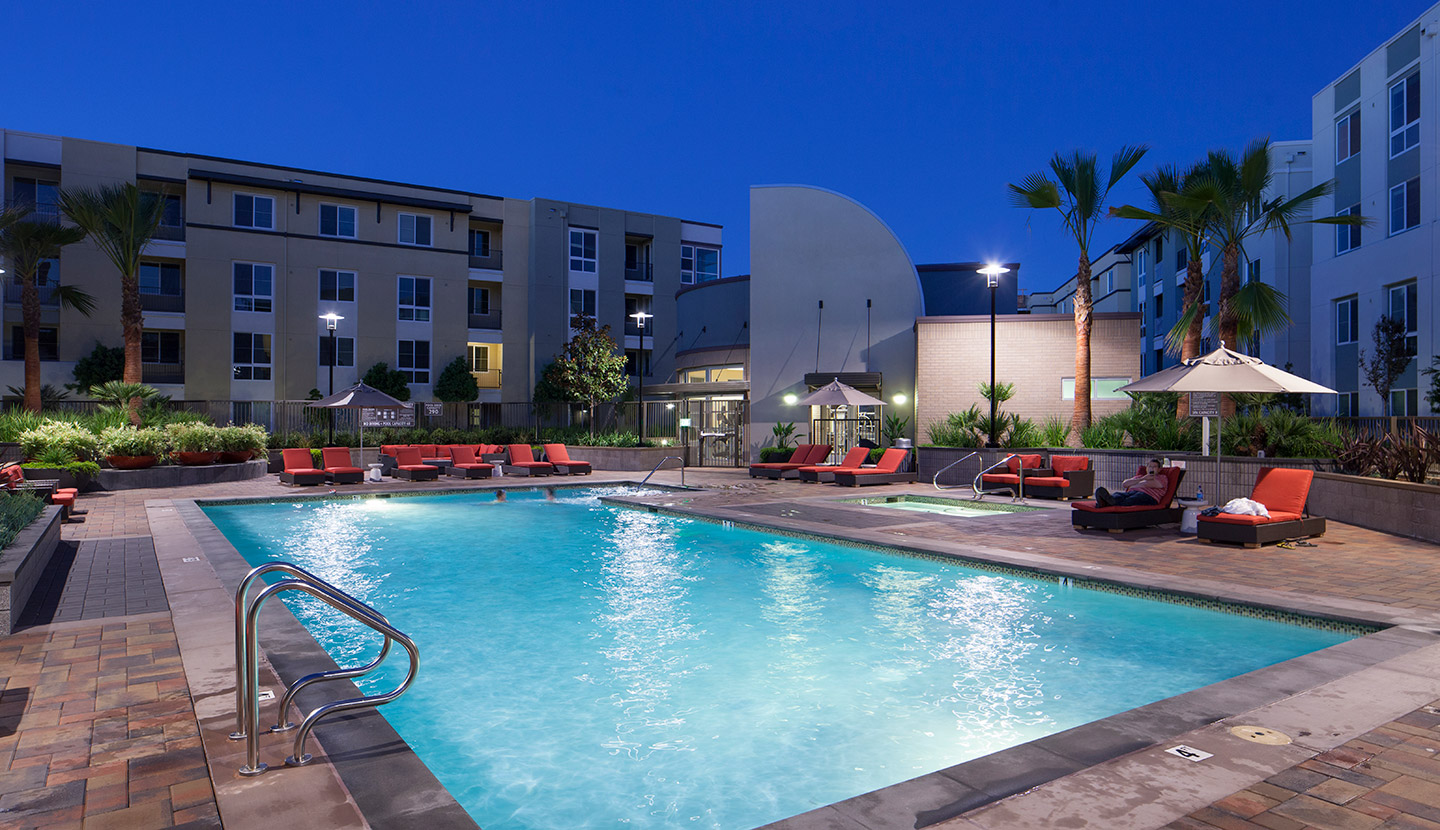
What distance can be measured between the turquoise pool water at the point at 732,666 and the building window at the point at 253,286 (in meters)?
25.3

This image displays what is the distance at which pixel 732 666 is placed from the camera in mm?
6160

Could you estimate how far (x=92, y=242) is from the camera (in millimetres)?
29125

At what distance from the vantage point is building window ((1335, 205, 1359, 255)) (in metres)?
25.5

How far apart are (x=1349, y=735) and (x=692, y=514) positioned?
9878mm

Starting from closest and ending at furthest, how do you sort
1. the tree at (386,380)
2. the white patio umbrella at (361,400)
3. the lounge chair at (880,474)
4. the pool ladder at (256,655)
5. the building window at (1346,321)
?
the pool ladder at (256,655)
the lounge chair at (880,474)
the white patio umbrella at (361,400)
the building window at (1346,321)
the tree at (386,380)

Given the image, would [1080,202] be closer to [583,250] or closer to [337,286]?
[583,250]

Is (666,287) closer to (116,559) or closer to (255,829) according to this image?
(116,559)

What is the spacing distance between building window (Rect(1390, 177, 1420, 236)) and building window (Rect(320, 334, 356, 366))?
3593 centimetres

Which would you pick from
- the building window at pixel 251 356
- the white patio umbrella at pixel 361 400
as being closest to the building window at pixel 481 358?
the building window at pixel 251 356

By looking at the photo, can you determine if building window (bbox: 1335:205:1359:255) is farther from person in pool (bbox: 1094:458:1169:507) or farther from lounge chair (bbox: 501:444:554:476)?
lounge chair (bbox: 501:444:554:476)

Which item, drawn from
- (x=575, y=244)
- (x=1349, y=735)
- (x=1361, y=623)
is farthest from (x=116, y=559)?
(x=575, y=244)

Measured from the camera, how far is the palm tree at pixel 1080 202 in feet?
60.1

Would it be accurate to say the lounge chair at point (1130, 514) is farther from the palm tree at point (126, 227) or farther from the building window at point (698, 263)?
the building window at point (698, 263)

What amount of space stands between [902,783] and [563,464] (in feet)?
63.7
